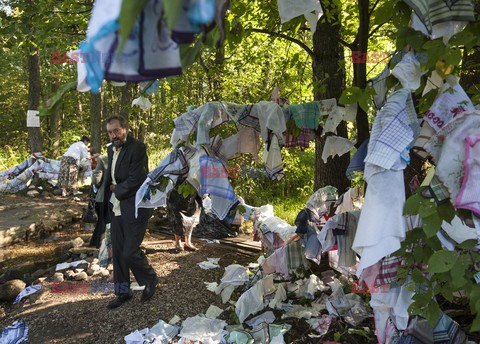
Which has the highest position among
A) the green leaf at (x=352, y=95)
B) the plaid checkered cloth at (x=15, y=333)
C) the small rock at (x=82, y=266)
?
the green leaf at (x=352, y=95)

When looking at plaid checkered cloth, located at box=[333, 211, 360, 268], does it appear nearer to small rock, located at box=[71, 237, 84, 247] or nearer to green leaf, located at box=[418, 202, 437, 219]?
green leaf, located at box=[418, 202, 437, 219]

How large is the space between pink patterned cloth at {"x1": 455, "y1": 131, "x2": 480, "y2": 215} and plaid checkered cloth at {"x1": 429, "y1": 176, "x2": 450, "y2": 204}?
46mm

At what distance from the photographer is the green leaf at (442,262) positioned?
1.46 meters

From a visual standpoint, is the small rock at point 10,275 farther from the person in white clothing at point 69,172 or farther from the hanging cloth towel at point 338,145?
the person in white clothing at point 69,172

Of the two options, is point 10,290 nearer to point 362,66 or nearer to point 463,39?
point 362,66

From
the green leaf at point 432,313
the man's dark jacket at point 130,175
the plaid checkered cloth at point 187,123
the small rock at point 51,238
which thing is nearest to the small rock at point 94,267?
the man's dark jacket at point 130,175

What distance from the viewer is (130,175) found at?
4152 millimetres

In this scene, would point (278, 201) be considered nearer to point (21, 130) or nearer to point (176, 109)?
point (176, 109)

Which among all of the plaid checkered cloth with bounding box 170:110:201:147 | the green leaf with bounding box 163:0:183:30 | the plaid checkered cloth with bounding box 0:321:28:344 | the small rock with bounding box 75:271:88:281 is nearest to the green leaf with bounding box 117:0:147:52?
the green leaf with bounding box 163:0:183:30

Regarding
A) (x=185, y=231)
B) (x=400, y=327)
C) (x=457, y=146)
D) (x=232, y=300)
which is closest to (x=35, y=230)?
(x=185, y=231)

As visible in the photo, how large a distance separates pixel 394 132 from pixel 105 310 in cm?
372

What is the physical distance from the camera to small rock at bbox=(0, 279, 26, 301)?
15.7 feet

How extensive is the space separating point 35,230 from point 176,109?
3853 mm

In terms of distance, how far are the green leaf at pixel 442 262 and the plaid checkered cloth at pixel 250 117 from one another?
1948 millimetres
